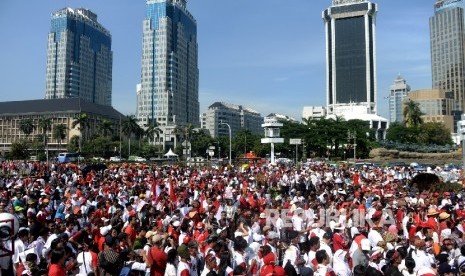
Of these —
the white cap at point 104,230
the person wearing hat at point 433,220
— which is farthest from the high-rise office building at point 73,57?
the person wearing hat at point 433,220

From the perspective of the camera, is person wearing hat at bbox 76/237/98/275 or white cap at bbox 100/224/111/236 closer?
person wearing hat at bbox 76/237/98/275

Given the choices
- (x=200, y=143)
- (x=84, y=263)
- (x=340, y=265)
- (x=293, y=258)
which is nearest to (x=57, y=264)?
(x=84, y=263)

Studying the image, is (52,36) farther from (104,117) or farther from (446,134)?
(446,134)

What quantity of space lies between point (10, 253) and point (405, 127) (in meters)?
94.3

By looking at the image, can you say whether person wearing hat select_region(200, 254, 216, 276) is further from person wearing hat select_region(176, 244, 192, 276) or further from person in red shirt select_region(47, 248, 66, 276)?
person in red shirt select_region(47, 248, 66, 276)

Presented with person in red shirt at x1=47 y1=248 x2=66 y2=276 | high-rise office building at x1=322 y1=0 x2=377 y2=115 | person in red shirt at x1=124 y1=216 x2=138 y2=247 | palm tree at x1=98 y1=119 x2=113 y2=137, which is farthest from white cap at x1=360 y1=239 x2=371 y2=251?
high-rise office building at x1=322 y1=0 x2=377 y2=115

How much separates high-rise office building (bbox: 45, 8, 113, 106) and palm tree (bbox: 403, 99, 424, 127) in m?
124

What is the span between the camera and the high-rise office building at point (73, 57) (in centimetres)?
16050

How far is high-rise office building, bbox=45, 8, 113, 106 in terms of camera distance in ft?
527

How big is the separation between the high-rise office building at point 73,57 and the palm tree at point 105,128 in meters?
58.8

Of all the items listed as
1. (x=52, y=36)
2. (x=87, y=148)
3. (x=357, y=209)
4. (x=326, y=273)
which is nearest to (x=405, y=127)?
(x=87, y=148)

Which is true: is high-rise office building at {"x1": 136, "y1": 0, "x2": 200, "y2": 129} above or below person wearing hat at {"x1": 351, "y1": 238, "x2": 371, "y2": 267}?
above

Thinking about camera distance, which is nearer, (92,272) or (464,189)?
(92,272)

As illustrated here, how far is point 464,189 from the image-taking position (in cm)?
2127
